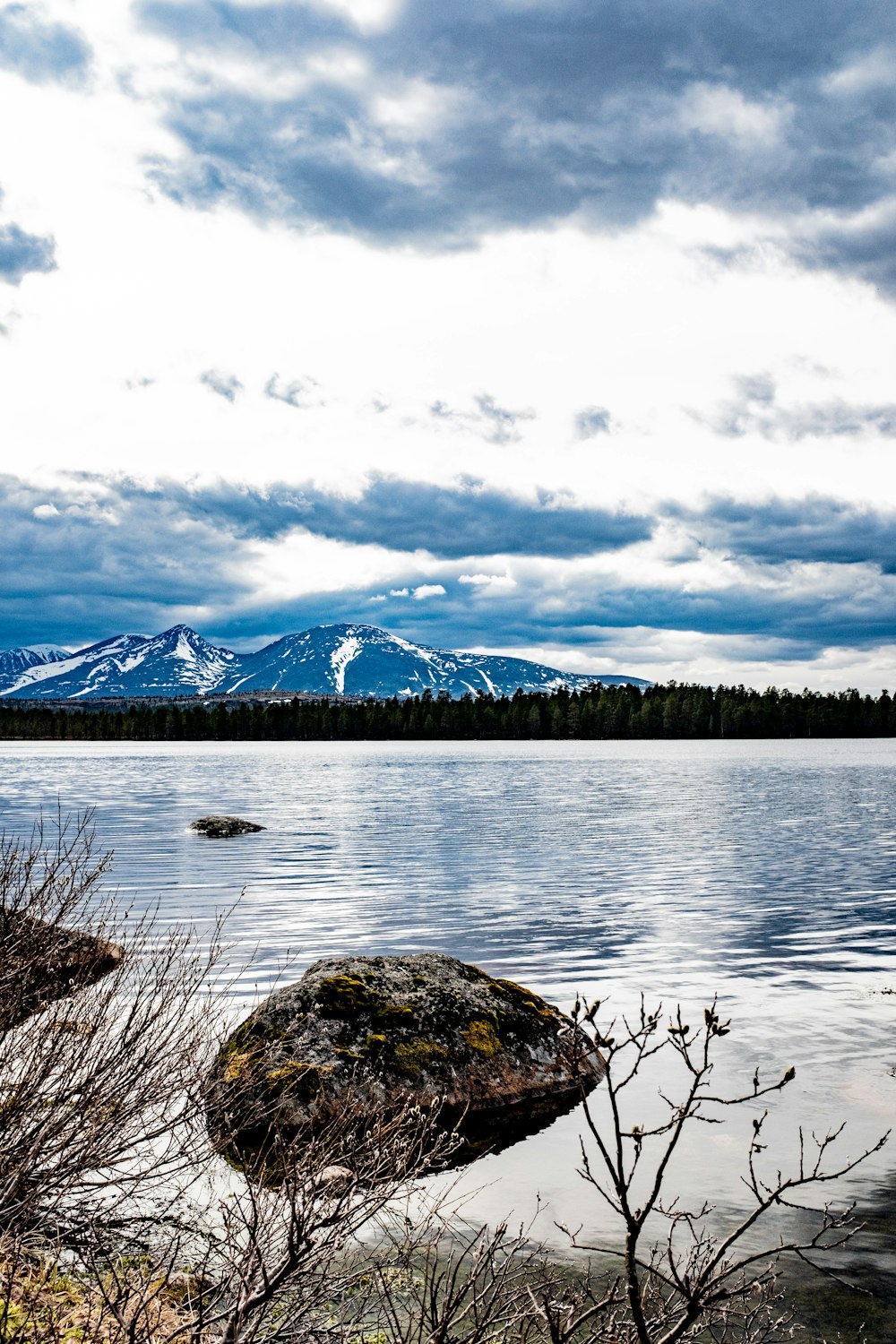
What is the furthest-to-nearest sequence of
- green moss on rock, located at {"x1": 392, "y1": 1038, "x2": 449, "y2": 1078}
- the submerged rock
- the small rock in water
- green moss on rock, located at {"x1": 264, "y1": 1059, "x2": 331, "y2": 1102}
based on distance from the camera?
1. the small rock in water
2. green moss on rock, located at {"x1": 392, "y1": 1038, "x2": 449, "y2": 1078}
3. green moss on rock, located at {"x1": 264, "y1": 1059, "x2": 331, "y2": 1102}
4. the submerged rock

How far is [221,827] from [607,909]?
A: 24769 millimetres

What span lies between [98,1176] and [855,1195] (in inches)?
288

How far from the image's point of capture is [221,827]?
153 feet

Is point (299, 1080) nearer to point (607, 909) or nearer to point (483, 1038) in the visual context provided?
point (483, 1038)

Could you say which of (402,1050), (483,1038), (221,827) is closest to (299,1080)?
(402,1050)

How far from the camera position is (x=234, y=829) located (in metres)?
46.9

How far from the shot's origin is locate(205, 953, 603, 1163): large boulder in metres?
10.6

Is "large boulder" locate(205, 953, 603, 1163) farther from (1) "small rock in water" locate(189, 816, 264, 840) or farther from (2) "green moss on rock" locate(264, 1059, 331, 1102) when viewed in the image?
(1) "small rock in water" locate(189, 816, 264, 840)

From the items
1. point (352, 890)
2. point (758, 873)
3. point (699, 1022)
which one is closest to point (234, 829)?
point (352, 890)

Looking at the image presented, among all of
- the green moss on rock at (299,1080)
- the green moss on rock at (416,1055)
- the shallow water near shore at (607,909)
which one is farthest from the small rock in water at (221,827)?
the green moss on rock at (299,1080)

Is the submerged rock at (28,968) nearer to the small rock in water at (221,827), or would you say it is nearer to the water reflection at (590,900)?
the water reflection at (590,900)

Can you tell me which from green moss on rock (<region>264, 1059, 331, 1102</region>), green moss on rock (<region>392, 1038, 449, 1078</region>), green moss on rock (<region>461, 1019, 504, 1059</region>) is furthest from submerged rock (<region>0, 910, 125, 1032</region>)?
green moss on rock (<region>461, 1019, 504, 1059</region>)

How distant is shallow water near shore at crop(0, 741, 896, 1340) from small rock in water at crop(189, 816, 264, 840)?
0.94m

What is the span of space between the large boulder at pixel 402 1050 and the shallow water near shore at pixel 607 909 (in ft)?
2.42
